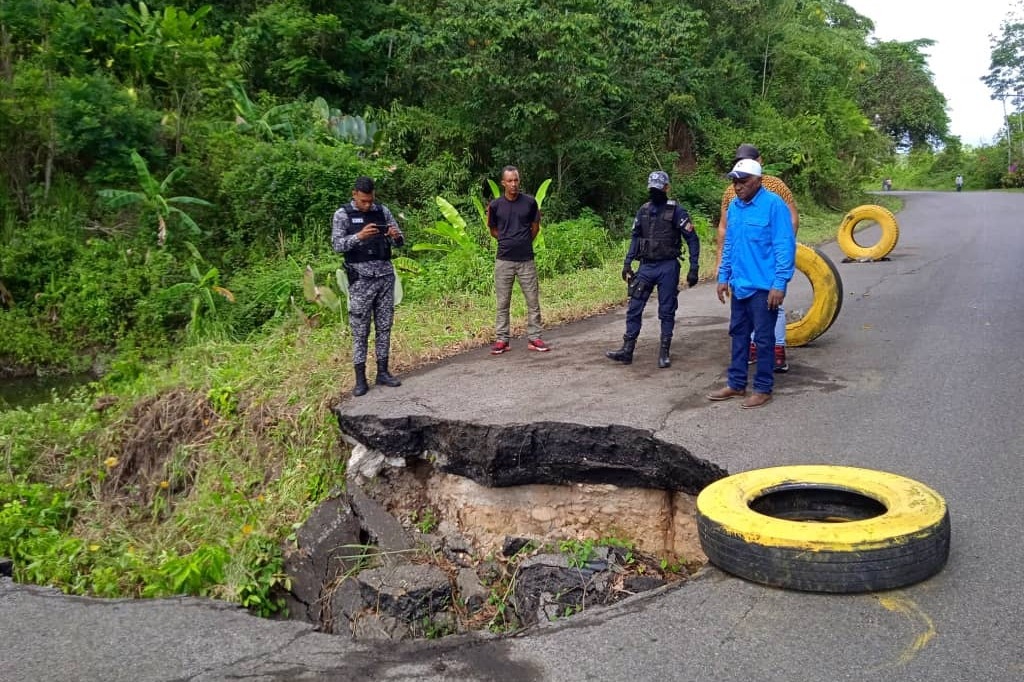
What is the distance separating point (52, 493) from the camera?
317 inches

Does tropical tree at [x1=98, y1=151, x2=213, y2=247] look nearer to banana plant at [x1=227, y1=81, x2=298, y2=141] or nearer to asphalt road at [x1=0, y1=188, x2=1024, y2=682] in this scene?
banana plant at [x1=227, y1=81, x2=298, y2=141]

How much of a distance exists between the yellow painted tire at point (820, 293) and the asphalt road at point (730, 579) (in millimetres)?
232

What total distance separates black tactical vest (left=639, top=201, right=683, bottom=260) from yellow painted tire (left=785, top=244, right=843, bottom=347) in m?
1.45

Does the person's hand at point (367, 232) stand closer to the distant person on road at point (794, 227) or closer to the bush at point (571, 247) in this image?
the distant person on road at point (794, 227)

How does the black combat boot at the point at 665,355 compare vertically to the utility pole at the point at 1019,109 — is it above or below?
below

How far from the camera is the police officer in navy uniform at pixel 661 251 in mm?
7109

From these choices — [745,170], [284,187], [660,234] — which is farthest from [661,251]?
[284,187]

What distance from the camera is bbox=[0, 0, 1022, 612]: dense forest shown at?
25.2ft

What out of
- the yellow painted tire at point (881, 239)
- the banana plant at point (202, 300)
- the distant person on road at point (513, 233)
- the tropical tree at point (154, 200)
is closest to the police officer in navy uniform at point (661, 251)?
the distant person on road at point (513, 233)

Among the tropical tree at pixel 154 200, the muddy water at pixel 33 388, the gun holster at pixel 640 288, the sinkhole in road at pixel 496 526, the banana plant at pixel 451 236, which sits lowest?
the muddy water at pixel 33 388

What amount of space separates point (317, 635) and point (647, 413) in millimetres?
2775

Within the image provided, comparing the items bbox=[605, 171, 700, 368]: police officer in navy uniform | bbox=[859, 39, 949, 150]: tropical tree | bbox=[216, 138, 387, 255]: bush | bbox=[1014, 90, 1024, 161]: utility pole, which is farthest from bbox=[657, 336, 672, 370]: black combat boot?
bbox=[1014, 90, 1024, 161]: utility pole

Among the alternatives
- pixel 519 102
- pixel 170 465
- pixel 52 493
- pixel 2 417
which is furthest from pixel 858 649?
pixel 519 102

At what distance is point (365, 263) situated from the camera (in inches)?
269
